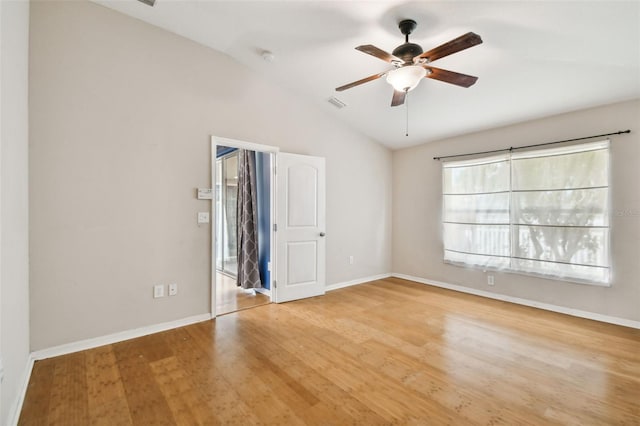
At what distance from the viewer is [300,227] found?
13.7 feet

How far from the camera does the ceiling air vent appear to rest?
4.09m

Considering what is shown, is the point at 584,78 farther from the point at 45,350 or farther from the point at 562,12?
the point at 45,350

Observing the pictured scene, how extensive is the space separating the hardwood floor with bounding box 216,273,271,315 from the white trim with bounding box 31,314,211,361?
412 mm

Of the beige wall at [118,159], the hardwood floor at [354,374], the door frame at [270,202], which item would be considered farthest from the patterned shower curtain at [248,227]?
the hardwood floor at [354,374]

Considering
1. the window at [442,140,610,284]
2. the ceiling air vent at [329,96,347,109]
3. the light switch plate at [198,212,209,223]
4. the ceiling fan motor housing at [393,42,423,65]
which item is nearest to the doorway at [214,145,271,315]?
the light switch plate at [198,212,209,223]

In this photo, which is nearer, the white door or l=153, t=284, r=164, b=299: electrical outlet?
l=153, t=284, r=164, b=299: electrical outlet

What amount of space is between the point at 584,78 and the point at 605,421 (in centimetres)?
301

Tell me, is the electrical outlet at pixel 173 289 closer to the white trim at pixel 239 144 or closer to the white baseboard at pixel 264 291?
the white baseboard at pixel 264 291

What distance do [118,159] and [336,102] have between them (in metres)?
2.82

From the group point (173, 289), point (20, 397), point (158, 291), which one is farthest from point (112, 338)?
point (20, 397)

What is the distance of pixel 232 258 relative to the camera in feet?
18.2

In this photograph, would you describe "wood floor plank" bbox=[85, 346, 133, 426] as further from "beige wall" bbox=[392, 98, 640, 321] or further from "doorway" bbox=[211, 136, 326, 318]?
"beige wall" bbox=[392, 98, 640, 321]

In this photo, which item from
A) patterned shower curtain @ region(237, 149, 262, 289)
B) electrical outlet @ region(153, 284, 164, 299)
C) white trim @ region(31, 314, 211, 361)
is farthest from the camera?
patterned shower curtain @ region(237, 149, 262, 289)

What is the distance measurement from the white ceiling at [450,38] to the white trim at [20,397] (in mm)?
3245
